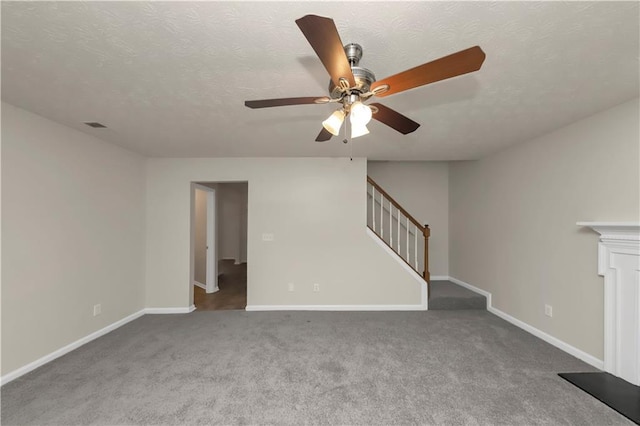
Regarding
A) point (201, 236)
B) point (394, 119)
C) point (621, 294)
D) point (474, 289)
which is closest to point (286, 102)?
point (394, 119)

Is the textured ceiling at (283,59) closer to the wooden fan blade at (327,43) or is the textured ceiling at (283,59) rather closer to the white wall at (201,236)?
the wooden fan blade at (327,43)

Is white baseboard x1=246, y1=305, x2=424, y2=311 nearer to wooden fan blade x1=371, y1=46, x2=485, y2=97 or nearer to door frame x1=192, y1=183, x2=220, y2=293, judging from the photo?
door frame x1=192, y1=183, x2=220, y2=293

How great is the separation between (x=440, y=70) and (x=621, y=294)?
2.71 meters

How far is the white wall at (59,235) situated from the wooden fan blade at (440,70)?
10.4 feet

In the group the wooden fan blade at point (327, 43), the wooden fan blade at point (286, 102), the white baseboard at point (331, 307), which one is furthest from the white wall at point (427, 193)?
the wooden fan blade at point (327, 43)

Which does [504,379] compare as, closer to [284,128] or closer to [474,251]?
[474,251]

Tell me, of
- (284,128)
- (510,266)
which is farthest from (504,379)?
(284,128)

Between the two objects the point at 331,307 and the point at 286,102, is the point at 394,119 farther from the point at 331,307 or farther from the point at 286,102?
the point at 331,307

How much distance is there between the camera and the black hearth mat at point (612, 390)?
1889 mm

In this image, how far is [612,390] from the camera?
209 centimetres

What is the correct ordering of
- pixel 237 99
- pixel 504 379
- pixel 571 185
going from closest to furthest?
pixel 237 99 → pixel 504 379 → pixel 571 185

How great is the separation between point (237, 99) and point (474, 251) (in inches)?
167

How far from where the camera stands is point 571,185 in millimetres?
2711

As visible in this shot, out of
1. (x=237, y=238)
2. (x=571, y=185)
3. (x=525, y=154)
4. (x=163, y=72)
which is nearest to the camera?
(x=163, y=72)
